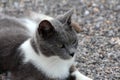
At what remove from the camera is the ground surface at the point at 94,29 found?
4.74m

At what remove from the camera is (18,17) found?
16.3 ft

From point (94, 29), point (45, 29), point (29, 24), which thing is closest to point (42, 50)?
point (45, 29)

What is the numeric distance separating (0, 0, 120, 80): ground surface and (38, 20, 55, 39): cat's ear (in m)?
0.94

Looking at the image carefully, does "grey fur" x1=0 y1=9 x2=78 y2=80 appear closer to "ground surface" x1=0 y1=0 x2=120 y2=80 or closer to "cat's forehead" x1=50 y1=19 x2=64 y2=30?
"cat's forehead" x1=50 y1=19 x2=64 y2=30

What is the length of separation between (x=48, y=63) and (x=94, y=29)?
6.30 feet

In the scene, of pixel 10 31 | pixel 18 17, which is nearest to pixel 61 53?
pixel 10 31

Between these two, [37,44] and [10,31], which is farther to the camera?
[10,31]

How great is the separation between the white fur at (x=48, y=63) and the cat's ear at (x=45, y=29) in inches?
8.5

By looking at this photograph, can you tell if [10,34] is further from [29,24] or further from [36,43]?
[36,43]

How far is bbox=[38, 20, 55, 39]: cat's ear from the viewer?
3818 millimetres

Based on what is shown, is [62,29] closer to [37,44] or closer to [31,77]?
[37,44]

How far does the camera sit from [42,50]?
3.94m

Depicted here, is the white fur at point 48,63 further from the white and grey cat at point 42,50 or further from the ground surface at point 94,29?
the ground surface at point 94,29

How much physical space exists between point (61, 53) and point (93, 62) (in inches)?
39.8
